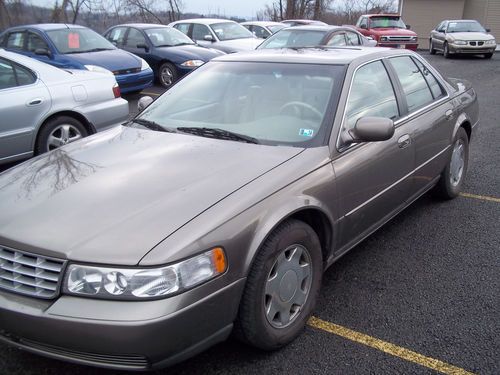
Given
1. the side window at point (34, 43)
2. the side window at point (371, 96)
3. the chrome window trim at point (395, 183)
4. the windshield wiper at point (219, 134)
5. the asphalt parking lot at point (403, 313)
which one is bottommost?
the asphalt parking lot at point (403, 313)

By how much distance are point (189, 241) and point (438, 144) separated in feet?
9.13

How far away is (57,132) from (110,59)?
447 centimetres

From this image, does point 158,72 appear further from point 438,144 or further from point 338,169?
point 338,169

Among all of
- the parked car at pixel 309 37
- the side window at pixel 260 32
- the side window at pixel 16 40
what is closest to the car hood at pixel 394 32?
the side window at pixel 260 32

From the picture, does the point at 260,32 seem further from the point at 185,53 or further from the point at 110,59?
the point at 110,59

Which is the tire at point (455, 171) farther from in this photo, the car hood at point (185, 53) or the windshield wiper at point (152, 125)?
the car hood at point (185, 53)

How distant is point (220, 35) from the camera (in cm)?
1383

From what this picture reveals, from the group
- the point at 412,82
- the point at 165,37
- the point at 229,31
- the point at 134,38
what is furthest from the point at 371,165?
the point at 229,31

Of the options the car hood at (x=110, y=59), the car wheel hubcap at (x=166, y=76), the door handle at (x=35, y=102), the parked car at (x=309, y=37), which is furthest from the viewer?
the car wheel hubcap at (x=166, y=76)

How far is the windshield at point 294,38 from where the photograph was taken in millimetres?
10336

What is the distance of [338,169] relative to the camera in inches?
115

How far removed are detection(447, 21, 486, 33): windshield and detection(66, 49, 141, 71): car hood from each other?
14713 mm

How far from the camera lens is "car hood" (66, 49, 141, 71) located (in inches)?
369

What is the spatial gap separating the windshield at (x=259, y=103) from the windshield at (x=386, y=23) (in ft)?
59.7
